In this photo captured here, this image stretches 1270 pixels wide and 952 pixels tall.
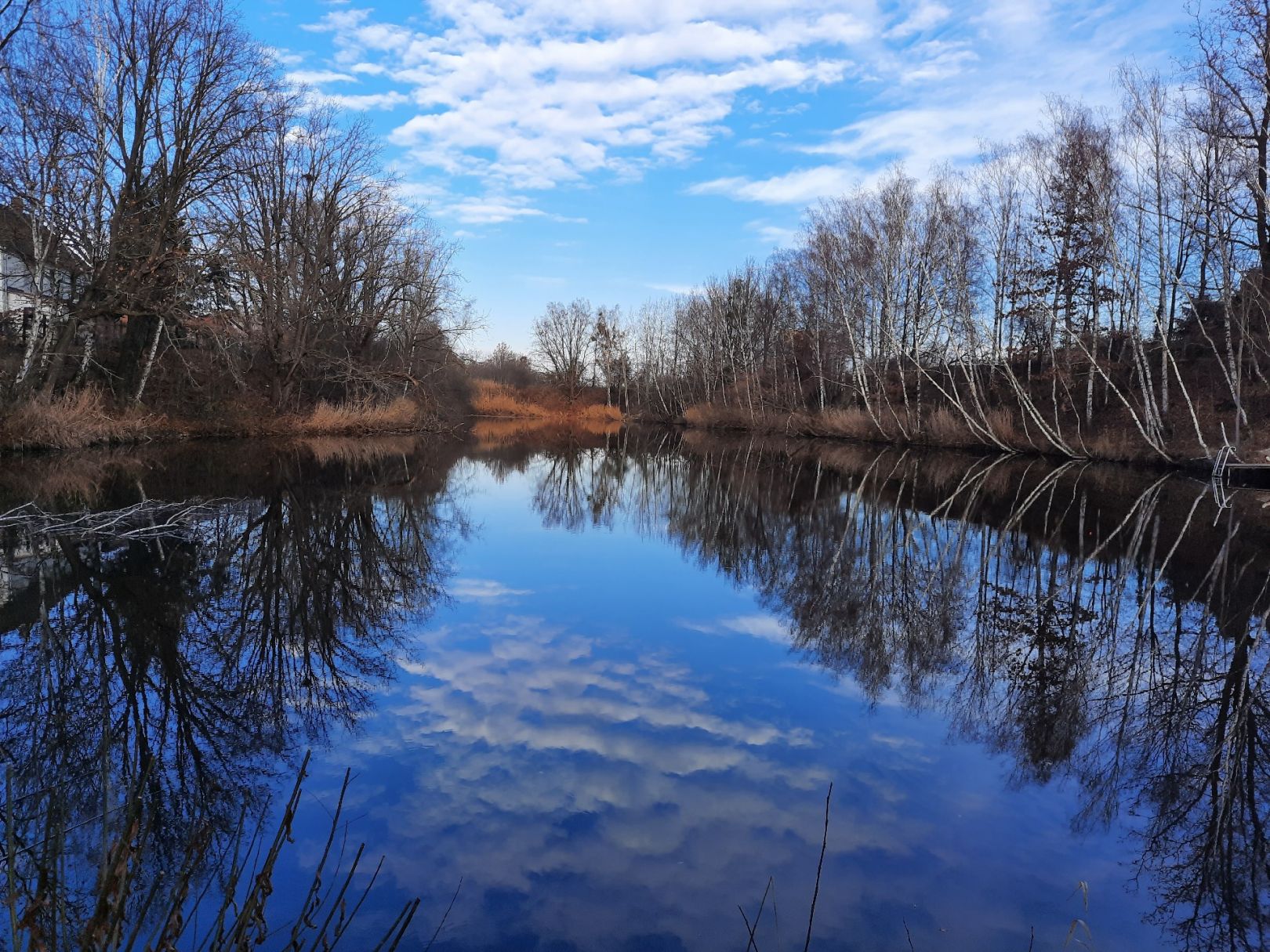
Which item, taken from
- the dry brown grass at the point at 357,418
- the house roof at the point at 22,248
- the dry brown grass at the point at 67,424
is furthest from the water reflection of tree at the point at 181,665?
the dry brown grass at the point at 357,418

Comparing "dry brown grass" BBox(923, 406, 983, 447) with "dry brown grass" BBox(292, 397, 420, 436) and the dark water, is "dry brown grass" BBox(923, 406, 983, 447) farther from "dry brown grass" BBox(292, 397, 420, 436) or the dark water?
"dry brown grass" BBox(292, 397, 420, 436)

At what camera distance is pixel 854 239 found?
30031 mm

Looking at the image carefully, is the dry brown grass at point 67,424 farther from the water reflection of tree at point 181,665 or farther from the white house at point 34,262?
the water reflection of tree at point 181,665

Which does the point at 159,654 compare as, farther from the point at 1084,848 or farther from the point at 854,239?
the point at 854,239

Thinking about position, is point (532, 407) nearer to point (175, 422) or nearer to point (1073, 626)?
point (175, 422)

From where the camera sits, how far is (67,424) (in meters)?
17.5

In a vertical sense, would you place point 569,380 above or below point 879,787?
above

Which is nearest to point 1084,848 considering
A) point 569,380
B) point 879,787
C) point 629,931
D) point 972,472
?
point 879,787

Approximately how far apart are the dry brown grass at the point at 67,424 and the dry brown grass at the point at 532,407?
38838 mm

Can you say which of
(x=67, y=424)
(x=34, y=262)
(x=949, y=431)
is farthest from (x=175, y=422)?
(x=949, y=431)

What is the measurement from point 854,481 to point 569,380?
166 ft

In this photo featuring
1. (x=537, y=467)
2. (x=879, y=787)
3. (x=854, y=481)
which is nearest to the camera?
(x=879, y=787)

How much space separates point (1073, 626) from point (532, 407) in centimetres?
5635

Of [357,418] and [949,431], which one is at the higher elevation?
[949,431]
